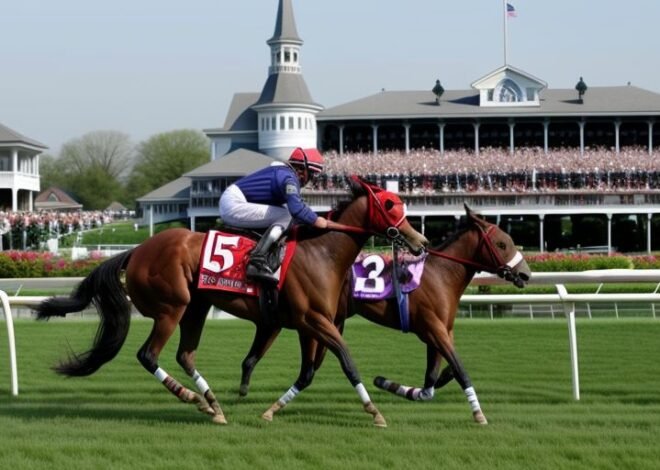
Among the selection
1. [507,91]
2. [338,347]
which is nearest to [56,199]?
[507,91]

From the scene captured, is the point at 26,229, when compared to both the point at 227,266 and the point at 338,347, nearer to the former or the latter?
the point at 227,266

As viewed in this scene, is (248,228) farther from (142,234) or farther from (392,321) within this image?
(142,234)

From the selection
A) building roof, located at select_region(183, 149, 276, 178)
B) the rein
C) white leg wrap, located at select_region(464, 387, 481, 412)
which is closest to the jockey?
the rein

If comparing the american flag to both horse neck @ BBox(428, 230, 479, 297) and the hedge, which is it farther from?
horse neck @ BBox(428, 230, 479, 297)

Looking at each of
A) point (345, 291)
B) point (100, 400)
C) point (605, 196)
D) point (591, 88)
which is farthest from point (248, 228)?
point (591, 88)

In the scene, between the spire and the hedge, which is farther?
the spire

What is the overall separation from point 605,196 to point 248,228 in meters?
34.9

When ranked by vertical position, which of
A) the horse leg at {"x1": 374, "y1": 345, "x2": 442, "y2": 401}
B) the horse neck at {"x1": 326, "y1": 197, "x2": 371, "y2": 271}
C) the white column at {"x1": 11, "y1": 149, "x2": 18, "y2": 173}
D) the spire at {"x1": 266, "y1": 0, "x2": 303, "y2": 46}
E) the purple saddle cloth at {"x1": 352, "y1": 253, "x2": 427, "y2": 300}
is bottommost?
the horse leg at {"x1": 374, "y1": 345, "x2": 442, "y2": 401}

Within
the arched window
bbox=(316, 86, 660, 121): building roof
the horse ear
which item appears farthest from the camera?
the arched window

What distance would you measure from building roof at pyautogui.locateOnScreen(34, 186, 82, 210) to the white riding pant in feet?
224

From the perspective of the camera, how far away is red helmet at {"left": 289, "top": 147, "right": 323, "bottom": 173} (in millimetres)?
6348

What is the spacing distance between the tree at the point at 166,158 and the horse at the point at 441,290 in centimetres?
7042

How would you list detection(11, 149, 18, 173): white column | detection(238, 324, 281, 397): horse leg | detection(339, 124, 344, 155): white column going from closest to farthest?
detection(238, 324, 281, 397): horse leg
detection(339, 124, 344, 155): white column
detection(11, 149, 18, 173): white column

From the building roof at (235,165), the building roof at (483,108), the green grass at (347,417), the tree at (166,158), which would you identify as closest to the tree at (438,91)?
the building roof at (483,108)
